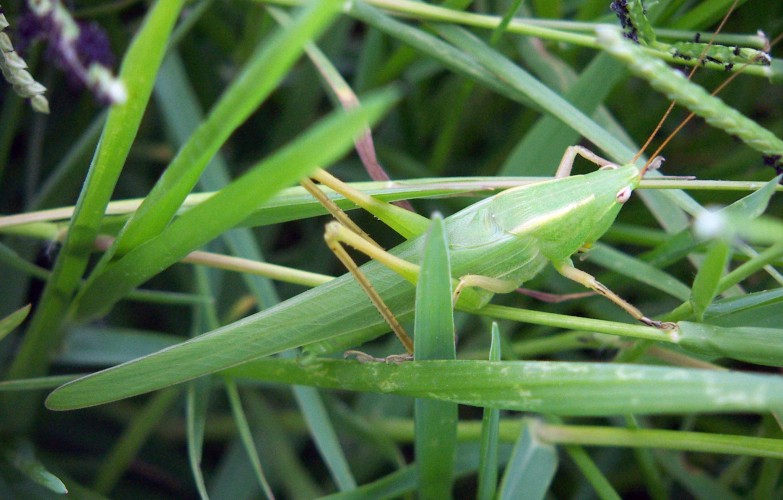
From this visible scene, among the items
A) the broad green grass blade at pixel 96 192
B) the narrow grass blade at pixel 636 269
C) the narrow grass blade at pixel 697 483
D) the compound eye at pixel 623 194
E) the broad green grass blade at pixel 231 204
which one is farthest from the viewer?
the narrow grass blade at pixel 697 483

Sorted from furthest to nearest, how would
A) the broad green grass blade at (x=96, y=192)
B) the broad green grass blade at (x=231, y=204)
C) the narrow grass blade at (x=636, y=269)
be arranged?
the narrow grass blade at (x=636, y=269) → the broad green grass blade at (x=96, y=192) → the broad green grass blade at (x=231, y=204)

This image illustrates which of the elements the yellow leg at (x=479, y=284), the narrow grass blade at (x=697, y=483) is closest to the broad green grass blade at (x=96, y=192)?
the yellow leg at (x=479, y=284)

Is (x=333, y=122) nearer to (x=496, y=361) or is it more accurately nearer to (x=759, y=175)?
(x=496, y=361)

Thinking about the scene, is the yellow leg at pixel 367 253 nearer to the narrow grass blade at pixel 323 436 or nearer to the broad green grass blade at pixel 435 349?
the broad green grass blade at pixel 435 349

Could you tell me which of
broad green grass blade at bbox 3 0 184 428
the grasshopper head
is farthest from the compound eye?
broad green grass blade at bbox 3 0 184 428

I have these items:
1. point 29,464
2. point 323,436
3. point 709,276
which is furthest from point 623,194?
point 29,464

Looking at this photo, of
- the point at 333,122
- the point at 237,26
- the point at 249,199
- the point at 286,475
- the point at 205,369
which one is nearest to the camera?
the point at 333,122

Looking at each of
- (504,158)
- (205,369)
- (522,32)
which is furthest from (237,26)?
(205,369)

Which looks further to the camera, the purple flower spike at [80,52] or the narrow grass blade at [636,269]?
the narrow grass blade at [636,269]
